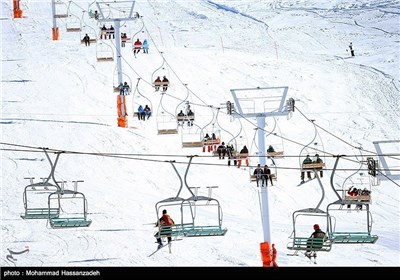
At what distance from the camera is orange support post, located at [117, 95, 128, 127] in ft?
114

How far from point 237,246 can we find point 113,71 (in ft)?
60.1

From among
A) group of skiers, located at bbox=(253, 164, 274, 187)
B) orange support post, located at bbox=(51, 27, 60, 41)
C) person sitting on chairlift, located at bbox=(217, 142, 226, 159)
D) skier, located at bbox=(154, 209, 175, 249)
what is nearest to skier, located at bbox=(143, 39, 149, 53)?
orange support post, located at bbox=(51, 27, 60, 41)

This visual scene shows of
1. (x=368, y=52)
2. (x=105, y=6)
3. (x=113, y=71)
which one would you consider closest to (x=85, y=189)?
(x=113, y=71)

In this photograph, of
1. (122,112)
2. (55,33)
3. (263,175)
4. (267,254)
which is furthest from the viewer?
(55,33)

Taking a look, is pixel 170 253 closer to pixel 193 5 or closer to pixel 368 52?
pixel 368 52

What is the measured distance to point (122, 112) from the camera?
115 feet

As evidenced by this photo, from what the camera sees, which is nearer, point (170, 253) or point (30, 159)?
point (170, 253)

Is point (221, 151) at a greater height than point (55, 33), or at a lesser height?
lesser

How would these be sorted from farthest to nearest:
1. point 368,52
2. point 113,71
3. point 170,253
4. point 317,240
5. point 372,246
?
point 368,52 < point 113,71 < point 372,246 < point 170,253 < point 317,240

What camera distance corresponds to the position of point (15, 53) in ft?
145

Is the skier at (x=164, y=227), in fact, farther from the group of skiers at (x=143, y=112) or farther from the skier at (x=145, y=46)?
the skier at (x=145, y=46)

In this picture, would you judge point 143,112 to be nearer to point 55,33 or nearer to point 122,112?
point 122,112

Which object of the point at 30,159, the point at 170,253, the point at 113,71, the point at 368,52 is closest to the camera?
the point at 170,253

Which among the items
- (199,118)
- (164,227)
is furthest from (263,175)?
(199,118)
